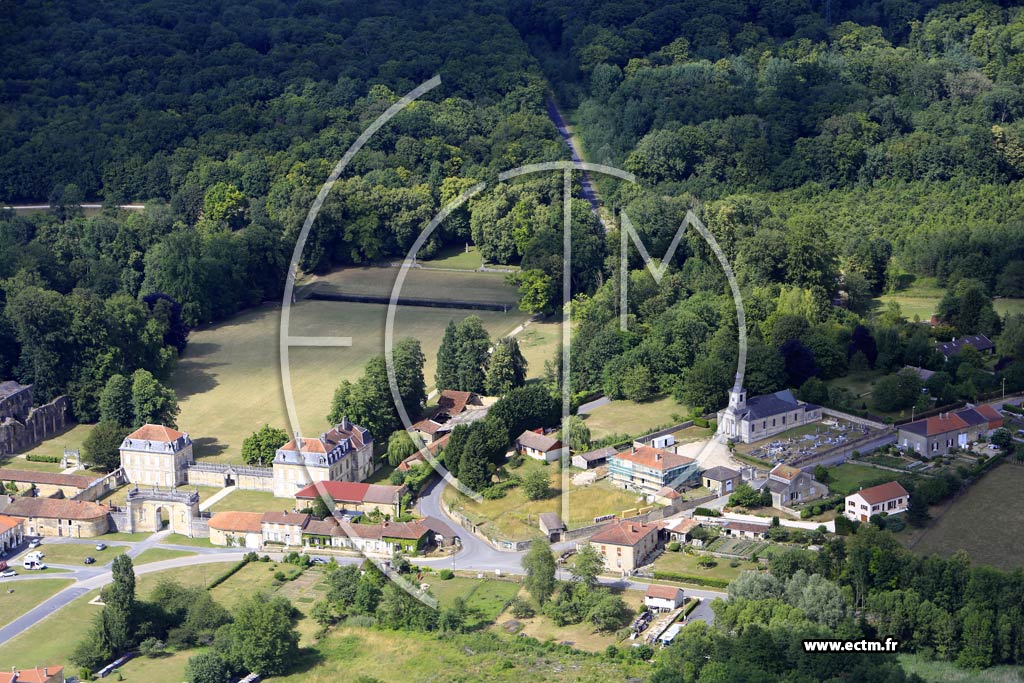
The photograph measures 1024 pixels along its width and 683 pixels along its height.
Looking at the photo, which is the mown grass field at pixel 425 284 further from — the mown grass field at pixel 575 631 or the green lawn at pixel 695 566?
the mown grass field at pixel 575 631

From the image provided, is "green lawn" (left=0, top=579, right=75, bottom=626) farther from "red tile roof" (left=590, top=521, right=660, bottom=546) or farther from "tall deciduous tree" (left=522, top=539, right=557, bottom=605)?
"red tile roof" (left=590, top=521, right=660, bottom=546)

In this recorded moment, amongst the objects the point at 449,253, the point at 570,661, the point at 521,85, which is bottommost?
the point at 570,661

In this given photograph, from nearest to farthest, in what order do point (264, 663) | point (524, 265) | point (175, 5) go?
point (264, 663)
point (524, 265)
point (175, 5)

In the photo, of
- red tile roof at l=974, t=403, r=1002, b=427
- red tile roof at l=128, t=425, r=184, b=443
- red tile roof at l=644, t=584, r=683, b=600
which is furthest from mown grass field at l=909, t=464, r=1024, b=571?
red tile roof at l=128, t=425, r=184, b=443

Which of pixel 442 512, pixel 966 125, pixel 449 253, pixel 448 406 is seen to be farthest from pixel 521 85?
pixel 442 512

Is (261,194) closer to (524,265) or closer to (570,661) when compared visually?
(524,265)

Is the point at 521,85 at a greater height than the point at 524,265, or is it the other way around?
the point at 521,85

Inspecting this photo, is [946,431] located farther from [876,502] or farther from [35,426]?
[35,426]
